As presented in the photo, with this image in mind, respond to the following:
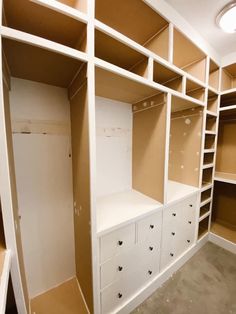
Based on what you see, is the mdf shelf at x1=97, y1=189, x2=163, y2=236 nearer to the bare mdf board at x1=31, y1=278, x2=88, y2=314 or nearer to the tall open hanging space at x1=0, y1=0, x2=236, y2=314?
the tall open hanging space at x1=0, y1=0, x2=236, y2=314

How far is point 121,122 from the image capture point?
159cm

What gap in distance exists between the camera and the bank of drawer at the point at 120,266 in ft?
3.35

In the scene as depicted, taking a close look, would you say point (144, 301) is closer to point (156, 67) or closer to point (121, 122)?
point (121, 122)

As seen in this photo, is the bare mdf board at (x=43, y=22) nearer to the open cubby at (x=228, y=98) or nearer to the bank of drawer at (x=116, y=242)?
the bank of drawer at (x=116, y=242)

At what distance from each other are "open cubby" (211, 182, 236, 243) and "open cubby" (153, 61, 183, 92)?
5.91 feet

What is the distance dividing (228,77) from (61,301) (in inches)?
125

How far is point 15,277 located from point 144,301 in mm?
1175

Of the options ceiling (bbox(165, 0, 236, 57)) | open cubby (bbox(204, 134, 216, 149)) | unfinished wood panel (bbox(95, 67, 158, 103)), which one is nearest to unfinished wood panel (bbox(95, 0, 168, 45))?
ceiling (bbox(165, 0, 236, 57))

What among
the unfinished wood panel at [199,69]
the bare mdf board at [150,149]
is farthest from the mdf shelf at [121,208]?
the unfinished wood panel at [199,69]

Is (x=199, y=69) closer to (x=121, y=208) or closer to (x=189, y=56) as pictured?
(x=189, y=56)

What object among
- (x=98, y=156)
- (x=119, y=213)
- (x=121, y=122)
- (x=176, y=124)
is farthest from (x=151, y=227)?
(x=176, y=124)

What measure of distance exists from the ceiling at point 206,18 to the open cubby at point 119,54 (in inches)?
19.0

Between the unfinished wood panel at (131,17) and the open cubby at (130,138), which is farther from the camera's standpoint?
the open cubby at (130,138)

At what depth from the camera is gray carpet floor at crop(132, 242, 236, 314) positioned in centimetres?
123
